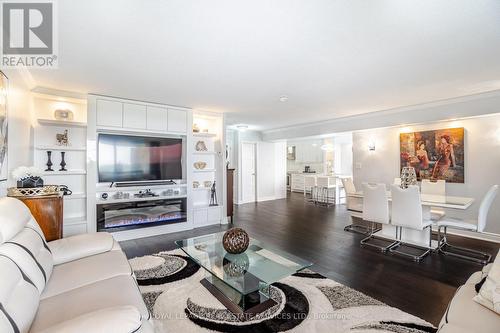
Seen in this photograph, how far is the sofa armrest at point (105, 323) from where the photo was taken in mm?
1022

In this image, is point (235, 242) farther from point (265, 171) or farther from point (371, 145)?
point (265, 171)

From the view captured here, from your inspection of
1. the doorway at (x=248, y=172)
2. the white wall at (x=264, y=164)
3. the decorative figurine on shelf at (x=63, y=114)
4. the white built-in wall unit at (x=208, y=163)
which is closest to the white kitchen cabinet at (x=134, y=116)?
the decorative figurine on shelf at (x=63, y=114)

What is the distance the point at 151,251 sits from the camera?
3549mm

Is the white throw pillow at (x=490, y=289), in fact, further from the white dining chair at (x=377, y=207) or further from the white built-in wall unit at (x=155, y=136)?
the white built-in wall unit at (x=155, y=136)

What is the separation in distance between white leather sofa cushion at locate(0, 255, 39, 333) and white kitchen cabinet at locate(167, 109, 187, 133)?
358 cm

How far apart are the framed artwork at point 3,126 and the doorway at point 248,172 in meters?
5.87

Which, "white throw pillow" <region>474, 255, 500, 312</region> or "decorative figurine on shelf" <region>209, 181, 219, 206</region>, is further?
"decorative figurine on shelf" <region>209, 181, 219, 206</region>

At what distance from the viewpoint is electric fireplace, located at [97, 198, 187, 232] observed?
159 inches

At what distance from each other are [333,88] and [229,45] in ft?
6.23

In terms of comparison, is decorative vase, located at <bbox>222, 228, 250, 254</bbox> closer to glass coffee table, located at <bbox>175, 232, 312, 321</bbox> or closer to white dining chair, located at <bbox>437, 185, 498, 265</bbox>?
glass coffee table, located at <bbox>175, 232, 312, 321</bbox>

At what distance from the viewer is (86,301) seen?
4.69 ft

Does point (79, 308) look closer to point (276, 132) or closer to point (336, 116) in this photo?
point (336, 116)

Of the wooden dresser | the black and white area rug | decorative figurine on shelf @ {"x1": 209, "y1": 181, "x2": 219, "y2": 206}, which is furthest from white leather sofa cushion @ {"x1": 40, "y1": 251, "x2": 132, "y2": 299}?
decorative figurine on shelf @ {"x1": 209, "y1": 181, "x2": 219, "y2": 206}

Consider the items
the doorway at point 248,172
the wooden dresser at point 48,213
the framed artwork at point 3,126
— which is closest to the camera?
the framed artwork at point 3,126
